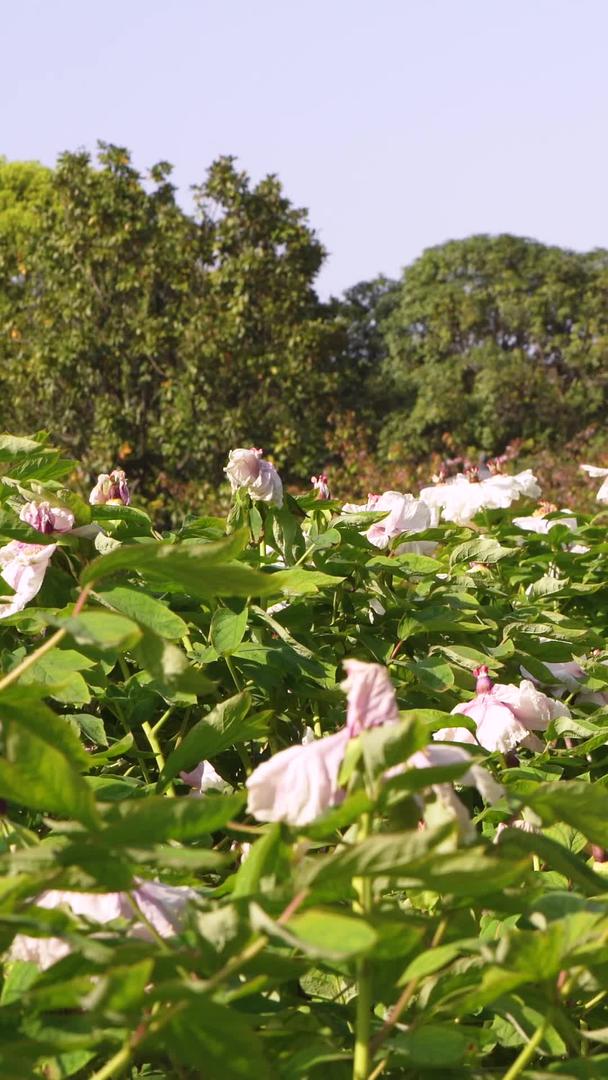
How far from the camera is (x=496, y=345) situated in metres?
25.0

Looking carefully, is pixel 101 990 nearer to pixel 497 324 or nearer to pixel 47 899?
pixel 47 899

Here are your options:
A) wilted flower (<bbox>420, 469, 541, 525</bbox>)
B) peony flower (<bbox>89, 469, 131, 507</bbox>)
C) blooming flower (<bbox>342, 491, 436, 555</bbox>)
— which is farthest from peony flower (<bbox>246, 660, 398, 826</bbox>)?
wilted flower (<bbox>420, 469, 541, 525</bbox>)

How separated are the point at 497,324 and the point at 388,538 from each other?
80.8ft

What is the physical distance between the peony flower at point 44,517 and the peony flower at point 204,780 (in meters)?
0.31

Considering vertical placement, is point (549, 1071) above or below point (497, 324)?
below

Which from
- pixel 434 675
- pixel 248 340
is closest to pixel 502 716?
pixel 434 675

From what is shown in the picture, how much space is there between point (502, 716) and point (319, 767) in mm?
618

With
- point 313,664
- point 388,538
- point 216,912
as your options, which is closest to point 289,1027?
point 216,912

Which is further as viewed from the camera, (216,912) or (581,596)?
(581,596)

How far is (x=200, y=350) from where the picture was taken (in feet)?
45.8

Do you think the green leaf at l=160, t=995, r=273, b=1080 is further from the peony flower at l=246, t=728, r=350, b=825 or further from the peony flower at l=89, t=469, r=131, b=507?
the peony flower at l=89, t=469, r=131, b=507

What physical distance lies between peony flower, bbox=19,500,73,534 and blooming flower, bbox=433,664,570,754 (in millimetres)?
474

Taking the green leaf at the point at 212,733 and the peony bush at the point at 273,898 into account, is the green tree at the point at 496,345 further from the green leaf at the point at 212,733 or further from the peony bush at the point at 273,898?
the peony bush at the point at 273,898

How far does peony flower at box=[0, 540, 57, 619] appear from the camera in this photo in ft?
4.39
